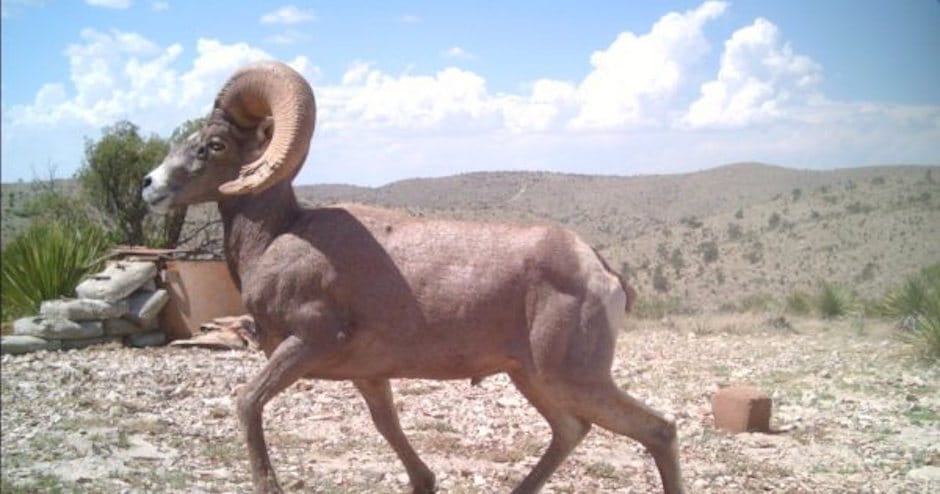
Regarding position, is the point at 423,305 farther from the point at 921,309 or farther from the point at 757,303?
the point at 757,303

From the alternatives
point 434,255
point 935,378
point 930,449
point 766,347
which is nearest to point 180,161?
point 434,255

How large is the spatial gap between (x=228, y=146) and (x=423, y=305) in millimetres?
1970

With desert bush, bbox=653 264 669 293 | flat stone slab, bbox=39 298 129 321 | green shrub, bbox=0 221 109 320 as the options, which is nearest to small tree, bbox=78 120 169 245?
green shrub, bbox=0 221 109 320

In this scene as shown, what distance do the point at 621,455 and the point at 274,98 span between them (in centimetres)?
469

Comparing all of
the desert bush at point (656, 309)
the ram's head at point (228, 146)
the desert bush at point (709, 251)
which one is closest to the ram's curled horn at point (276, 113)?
the ram's head at point (228, 146)

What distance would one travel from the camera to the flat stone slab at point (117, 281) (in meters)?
15.7

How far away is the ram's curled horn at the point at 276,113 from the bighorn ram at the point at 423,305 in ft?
Result: 0.03

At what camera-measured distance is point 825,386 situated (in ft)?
39.1

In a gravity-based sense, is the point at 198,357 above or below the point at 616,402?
below

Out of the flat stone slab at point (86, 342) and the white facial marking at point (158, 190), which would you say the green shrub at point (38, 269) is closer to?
the flat stone slab at point (86, 342)

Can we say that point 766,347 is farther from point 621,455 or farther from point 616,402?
point 616,402

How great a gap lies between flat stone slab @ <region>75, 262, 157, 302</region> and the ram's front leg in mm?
10686

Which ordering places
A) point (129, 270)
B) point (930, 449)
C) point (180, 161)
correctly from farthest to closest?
point (129, 270) → point (930, 449) → point (180, 161)

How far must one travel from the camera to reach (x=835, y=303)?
21547mm
